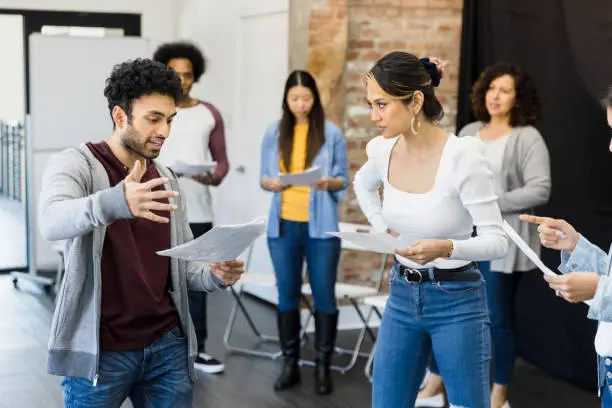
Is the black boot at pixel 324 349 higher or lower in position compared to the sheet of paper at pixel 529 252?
lower

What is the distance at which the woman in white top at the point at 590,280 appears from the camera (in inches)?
88.7

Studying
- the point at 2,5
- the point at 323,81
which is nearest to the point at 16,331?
the point at 323,81

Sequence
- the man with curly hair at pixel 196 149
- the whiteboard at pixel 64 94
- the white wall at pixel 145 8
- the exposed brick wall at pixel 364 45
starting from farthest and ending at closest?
the white wall at pixel 145 8 → the whiteboard at pixel 64 94 → the exposed brick wall at pixel 364 45 → the man with curly hair at pixel 196 149

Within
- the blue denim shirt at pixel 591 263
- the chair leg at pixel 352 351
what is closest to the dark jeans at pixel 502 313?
the chair leg at pixel 352 351

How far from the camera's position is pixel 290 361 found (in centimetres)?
488

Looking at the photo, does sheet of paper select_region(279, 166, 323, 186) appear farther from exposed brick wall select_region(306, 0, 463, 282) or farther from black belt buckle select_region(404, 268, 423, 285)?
black belt buckle select_region(404, 268, 423, 285)

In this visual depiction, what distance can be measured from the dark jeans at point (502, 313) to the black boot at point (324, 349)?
2.89 ft

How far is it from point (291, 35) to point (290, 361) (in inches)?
85.8

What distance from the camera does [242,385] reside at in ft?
16.2

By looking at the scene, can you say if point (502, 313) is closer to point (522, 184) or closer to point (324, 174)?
point (522, 184)

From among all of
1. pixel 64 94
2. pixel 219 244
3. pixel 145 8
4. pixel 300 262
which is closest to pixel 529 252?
pixel 219 244

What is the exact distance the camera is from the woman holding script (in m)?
4.69

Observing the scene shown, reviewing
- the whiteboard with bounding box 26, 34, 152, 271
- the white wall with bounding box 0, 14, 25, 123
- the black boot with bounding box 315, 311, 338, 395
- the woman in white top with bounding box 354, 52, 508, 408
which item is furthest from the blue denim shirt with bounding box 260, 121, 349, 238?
the white wall with bounding box 0, 14, 25, 123

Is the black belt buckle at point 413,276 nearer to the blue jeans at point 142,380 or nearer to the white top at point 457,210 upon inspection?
the white top at point 457,210
